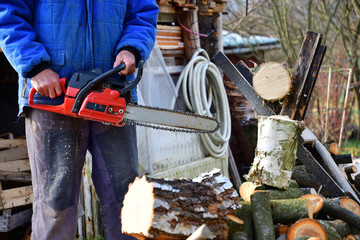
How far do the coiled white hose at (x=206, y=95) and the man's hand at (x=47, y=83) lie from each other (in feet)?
7.64

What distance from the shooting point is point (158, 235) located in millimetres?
2070

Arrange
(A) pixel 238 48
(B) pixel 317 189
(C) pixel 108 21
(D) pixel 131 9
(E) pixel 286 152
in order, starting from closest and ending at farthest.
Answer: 1. (C) pixel 108 21
2. (D) pixel 131 9
3. (E) pixel 286 152
4. (B) pixel 317 189
5. (A) pixel 238 48

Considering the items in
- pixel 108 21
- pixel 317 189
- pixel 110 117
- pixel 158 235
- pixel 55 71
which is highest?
pixel 108 21

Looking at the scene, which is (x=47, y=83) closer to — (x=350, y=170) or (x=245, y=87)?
(x=245, y=87)

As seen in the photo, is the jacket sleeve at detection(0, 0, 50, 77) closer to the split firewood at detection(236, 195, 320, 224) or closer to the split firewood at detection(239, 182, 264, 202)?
the split firewood at detection(236, 195, 320, 224)

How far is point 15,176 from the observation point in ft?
11.0

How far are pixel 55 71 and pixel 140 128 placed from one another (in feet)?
5.22

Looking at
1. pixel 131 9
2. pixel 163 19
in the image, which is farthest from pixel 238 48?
pixel 131 9

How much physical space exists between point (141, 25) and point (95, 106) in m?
0.59

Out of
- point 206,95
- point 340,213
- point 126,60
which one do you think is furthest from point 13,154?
point 340,213

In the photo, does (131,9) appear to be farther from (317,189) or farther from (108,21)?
(317,189)

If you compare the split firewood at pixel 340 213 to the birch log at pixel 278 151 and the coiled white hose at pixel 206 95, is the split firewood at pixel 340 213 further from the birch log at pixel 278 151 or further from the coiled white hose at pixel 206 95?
the coiled white hose at pixel 206 95

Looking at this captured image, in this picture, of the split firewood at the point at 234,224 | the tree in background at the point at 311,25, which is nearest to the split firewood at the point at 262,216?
the split firewood at the point at 234,224

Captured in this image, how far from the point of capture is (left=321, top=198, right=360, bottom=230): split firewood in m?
2.85
